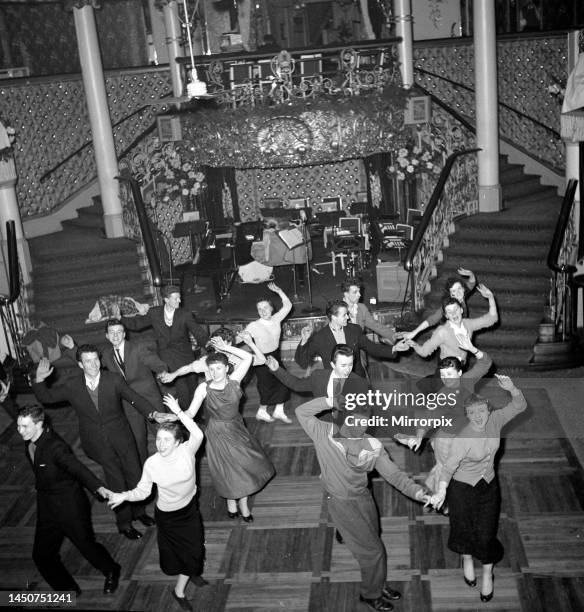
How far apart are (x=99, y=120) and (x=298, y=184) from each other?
159 inches

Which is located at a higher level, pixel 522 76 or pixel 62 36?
pixel 62 36

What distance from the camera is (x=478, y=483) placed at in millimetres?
5520

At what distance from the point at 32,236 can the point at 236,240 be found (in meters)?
3.00

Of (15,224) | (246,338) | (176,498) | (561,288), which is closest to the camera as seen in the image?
(176,498)

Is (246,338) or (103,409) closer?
(103,409)

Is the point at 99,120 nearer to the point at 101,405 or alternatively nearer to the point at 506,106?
the point at 506,106

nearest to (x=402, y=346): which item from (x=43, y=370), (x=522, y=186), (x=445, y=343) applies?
(x=445, y=343)

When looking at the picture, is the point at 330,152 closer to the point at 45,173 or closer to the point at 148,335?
the point at 148,335

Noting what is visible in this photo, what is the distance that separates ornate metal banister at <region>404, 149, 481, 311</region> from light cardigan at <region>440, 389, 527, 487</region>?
14.4 ft

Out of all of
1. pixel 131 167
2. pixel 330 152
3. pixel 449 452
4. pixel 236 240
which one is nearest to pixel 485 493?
pixel 449 452

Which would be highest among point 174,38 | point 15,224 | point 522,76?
point 174,38

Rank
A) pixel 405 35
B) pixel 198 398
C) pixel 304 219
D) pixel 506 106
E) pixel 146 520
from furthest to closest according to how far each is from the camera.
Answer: pixel 304 219
pixel 506 106
pixel 405 35
pixel 146 520
pixel 198 398

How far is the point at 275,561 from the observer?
6.34 meters

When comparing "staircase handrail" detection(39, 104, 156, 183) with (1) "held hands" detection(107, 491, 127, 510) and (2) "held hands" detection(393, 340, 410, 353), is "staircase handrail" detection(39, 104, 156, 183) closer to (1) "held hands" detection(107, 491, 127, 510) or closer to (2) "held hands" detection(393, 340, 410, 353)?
(2) "held hands" detection(393, 340, 410, 353)
